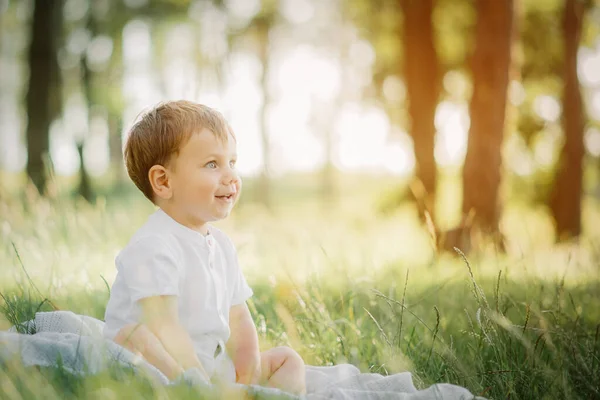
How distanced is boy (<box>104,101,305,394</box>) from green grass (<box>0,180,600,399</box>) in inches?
9.4

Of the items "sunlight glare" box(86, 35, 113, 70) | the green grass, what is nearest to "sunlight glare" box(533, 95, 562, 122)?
the green grass

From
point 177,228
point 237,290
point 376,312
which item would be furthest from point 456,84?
point 177,228

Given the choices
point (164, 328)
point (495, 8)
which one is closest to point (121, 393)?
point (164, 328)

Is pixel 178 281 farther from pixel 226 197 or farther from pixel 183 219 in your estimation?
pixel 226 197

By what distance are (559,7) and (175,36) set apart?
1375 cm

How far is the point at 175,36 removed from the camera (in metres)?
22.1

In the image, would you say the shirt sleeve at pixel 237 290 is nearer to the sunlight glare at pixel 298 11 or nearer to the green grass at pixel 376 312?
the green grass at pixel 376 312

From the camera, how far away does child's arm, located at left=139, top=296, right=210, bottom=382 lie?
7.38 feet

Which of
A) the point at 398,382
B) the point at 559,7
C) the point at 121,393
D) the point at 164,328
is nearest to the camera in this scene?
the point at 121,393

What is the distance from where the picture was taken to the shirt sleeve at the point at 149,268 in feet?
7.39

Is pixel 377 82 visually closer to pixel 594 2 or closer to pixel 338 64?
pixel 594 2

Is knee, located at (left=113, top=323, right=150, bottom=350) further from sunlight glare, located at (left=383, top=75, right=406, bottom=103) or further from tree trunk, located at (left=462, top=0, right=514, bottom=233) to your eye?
sunlight glare, located at (left=383, top=75, right=406, bottom=103)

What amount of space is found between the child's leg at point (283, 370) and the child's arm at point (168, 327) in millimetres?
396

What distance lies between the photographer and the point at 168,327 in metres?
2.25
